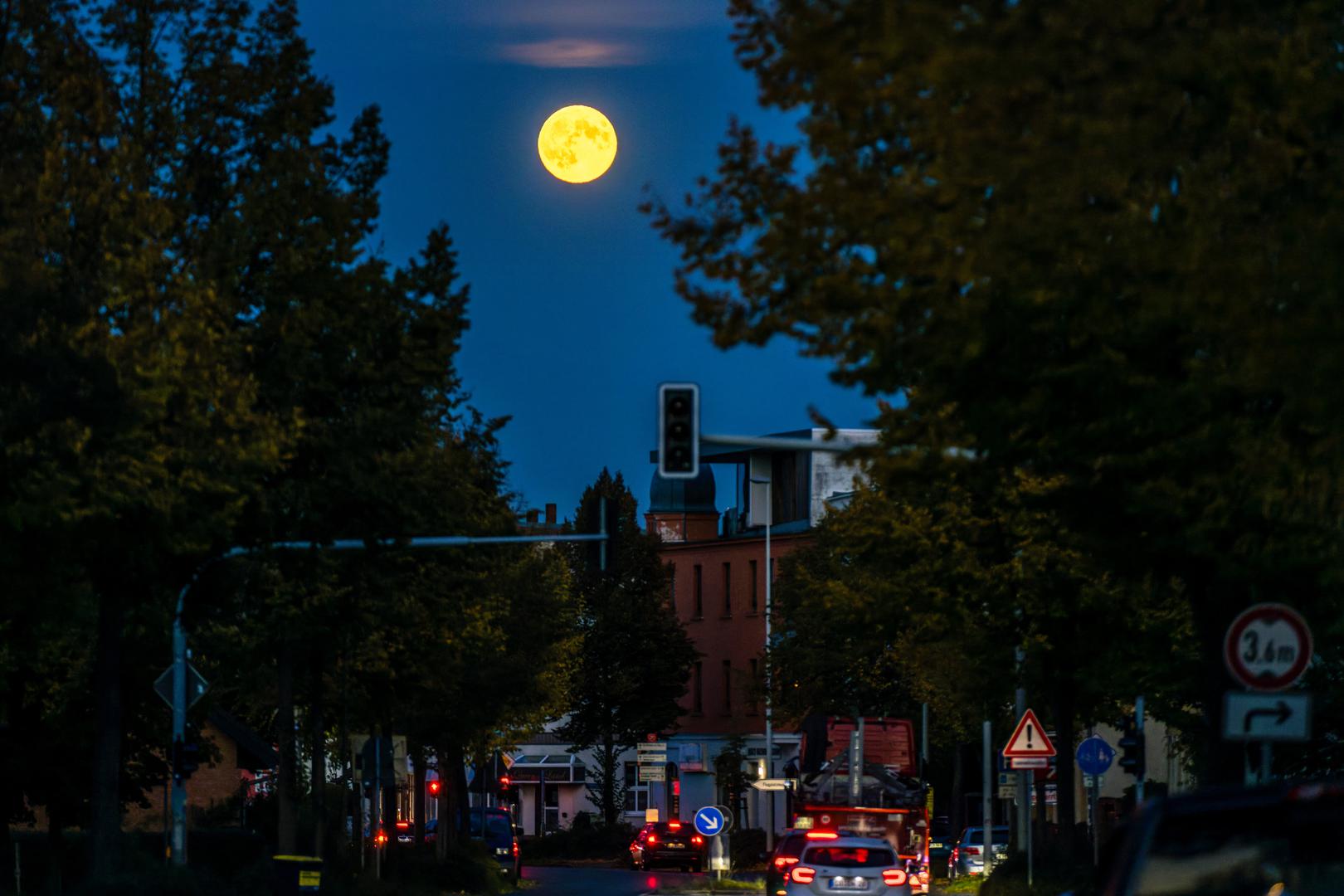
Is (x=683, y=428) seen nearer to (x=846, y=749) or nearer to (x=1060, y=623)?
(x=1060, y=623)

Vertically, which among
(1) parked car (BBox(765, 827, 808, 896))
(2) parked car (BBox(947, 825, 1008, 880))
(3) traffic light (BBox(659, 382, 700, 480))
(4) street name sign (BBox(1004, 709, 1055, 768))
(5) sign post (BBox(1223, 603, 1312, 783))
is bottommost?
(2) parked car (BBox(947, 825, 1008, 880))

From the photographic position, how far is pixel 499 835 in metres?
63.8

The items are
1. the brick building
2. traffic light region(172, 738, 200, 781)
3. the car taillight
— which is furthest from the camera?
the brick building

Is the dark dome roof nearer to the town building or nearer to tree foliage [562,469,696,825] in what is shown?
the town building

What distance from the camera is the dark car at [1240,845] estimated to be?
374 inches

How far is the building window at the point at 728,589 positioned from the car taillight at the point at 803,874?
73.5 m

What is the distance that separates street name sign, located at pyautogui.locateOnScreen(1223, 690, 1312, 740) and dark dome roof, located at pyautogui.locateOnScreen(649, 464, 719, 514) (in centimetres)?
9856

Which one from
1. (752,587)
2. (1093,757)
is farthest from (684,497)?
(1093,757)

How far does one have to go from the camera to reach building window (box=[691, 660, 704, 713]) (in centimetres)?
10700

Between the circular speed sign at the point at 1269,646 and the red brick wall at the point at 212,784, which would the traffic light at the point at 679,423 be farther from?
the red brick wall at the point at 212,784

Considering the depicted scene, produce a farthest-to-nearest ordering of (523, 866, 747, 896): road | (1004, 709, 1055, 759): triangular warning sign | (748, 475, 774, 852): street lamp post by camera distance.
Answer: (748, 475, 774, 852): street lamp post < (523, 866, 747, 896): road < (1004, 709, 1055, 759): triangular warning sign

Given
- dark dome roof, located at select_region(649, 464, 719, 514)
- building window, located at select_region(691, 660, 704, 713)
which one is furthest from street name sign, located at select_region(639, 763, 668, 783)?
dark dome roof, located at select_region(649, 464, 719, 514)

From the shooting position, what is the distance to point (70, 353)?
22875 millimetres

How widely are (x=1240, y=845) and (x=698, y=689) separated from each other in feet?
321
